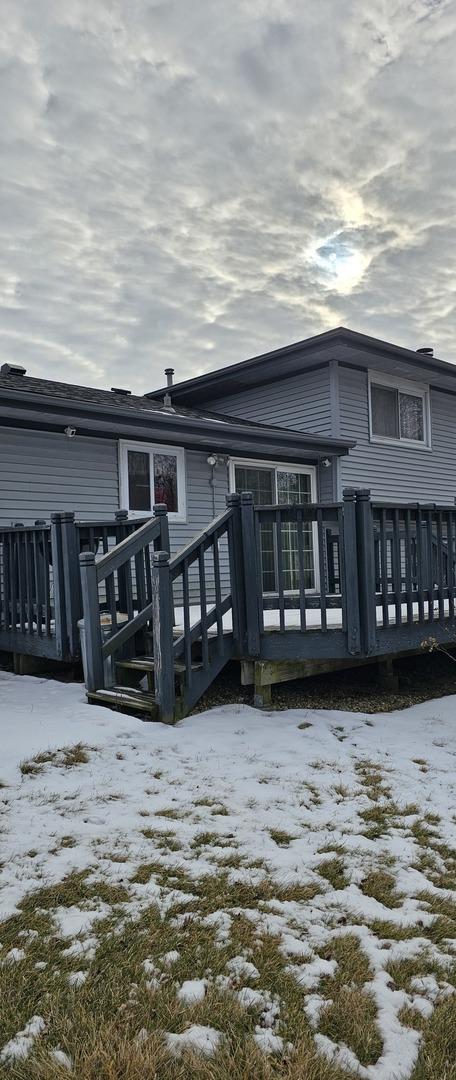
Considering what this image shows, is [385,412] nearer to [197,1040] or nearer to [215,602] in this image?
[215,602]

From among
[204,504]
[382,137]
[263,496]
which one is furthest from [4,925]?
[382,137]

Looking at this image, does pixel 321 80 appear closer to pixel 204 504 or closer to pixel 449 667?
pixel 204 504

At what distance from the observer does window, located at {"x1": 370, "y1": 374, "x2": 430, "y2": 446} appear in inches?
440

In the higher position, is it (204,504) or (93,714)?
(204,504)

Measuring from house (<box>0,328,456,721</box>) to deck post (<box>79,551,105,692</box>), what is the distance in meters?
0.01

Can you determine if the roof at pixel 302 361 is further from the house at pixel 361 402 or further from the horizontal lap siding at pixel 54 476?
the horizontal lap siding at pixel 54 476

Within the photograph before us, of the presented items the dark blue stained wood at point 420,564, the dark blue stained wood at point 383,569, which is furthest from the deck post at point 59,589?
the dark blue stained wood at point 420,564

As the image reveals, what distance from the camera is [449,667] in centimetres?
718

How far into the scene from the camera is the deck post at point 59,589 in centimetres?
530

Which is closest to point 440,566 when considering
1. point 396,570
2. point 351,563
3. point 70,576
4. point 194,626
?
point 396,570

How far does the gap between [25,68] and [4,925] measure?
939 cm

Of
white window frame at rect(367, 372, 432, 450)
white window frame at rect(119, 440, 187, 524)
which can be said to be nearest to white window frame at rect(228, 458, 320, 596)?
white window frame at rect(119, 440, 187, 524)

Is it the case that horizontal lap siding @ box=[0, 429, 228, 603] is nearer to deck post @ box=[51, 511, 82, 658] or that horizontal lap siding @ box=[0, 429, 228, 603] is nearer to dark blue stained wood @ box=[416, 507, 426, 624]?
deck post @ box=[51, 511, 82, 658]

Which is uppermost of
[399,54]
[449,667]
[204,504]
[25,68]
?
[399,54]
